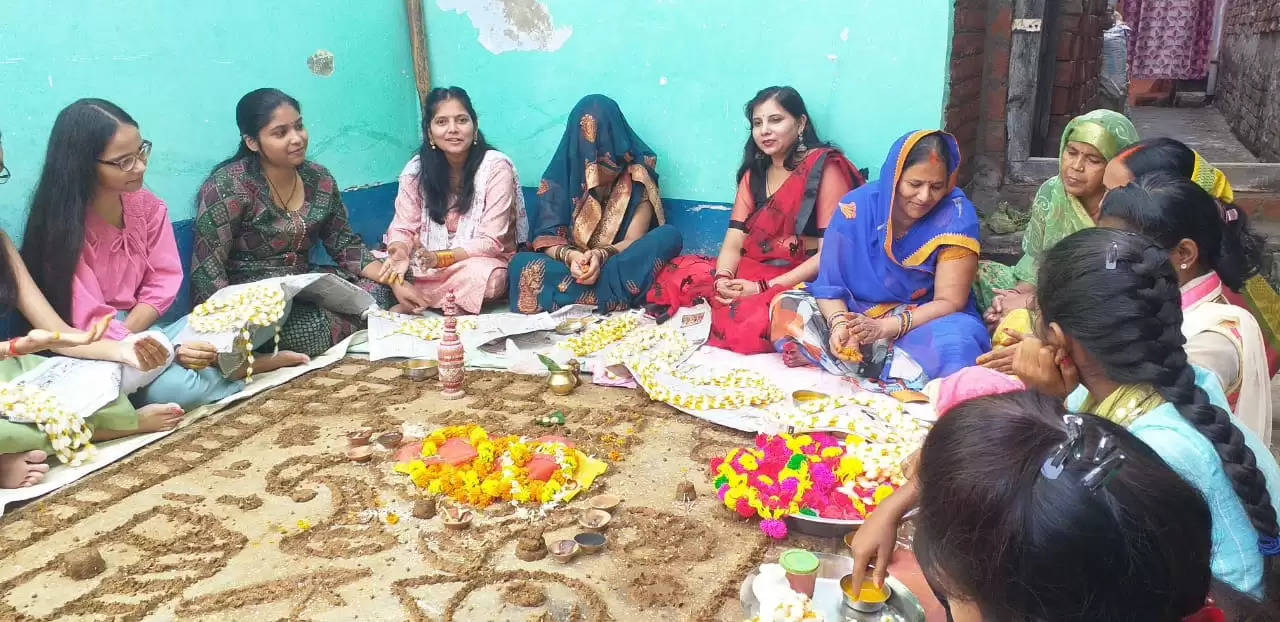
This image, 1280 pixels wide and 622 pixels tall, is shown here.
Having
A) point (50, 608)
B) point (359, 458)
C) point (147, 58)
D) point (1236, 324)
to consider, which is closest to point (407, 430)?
point (359, 458)

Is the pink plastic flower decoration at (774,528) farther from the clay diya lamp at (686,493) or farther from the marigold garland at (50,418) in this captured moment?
the marigold garland at (50,418)

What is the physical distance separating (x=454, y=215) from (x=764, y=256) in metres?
2.03

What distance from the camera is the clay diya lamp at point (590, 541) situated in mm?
2807

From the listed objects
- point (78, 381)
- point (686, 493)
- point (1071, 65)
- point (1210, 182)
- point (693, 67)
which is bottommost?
point (686, 493)

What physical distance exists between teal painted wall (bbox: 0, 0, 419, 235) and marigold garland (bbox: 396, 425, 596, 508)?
2583 millimetres

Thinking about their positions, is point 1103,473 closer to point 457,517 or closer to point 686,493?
point 686,493

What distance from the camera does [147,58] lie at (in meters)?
4.82

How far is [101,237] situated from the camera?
4047 mm

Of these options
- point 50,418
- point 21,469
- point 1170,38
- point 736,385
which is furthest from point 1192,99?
point 21,469

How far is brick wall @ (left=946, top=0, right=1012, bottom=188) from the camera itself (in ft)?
17.0

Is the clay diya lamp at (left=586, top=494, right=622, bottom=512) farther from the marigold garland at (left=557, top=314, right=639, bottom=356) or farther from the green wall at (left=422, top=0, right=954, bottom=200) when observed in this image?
the green wall at (left=422, top=0, right=954, bottom=200)

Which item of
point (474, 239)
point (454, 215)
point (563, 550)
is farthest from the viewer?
point (454, 215)

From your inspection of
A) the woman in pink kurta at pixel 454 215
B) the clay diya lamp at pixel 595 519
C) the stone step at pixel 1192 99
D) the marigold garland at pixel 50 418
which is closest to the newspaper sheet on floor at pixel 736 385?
the clay diya lamp at pixel 595 519

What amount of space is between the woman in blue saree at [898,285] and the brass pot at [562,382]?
3.50 ft
